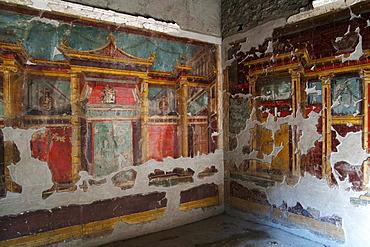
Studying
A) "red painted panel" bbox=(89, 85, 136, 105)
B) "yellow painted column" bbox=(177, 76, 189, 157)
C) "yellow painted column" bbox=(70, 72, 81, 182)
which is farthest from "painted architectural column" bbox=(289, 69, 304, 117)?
"yellow painted column" bbox=(70, 72, 81, 182)

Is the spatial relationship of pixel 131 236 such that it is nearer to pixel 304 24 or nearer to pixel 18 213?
pixel 18 213

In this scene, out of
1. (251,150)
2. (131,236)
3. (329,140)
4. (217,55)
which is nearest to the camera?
(329,140)

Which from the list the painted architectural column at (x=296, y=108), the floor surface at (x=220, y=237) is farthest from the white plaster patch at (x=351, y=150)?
the floor surface at (x=220, y=237)

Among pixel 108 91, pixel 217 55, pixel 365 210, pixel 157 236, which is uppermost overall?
pixel 217 55

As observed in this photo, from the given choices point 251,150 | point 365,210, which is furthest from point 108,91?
point 365,210

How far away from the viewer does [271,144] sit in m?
2.73

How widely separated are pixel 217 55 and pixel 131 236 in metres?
2.26

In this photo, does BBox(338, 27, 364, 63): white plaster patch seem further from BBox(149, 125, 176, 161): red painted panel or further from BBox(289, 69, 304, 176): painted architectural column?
BBox(149, 125, 176, 161): red painted panel

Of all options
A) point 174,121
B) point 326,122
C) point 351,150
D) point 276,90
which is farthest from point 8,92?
point 351,150

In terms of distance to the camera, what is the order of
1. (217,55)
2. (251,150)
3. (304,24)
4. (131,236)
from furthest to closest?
(217,55), (251,150), (131,236), (304,24)

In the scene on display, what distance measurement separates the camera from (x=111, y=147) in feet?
8.21

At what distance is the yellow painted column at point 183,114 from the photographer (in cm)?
292

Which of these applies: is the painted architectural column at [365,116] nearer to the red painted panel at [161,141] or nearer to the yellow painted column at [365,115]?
the yellow painted column at [365,115]

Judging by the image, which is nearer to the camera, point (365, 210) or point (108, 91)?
point (365, 210)
